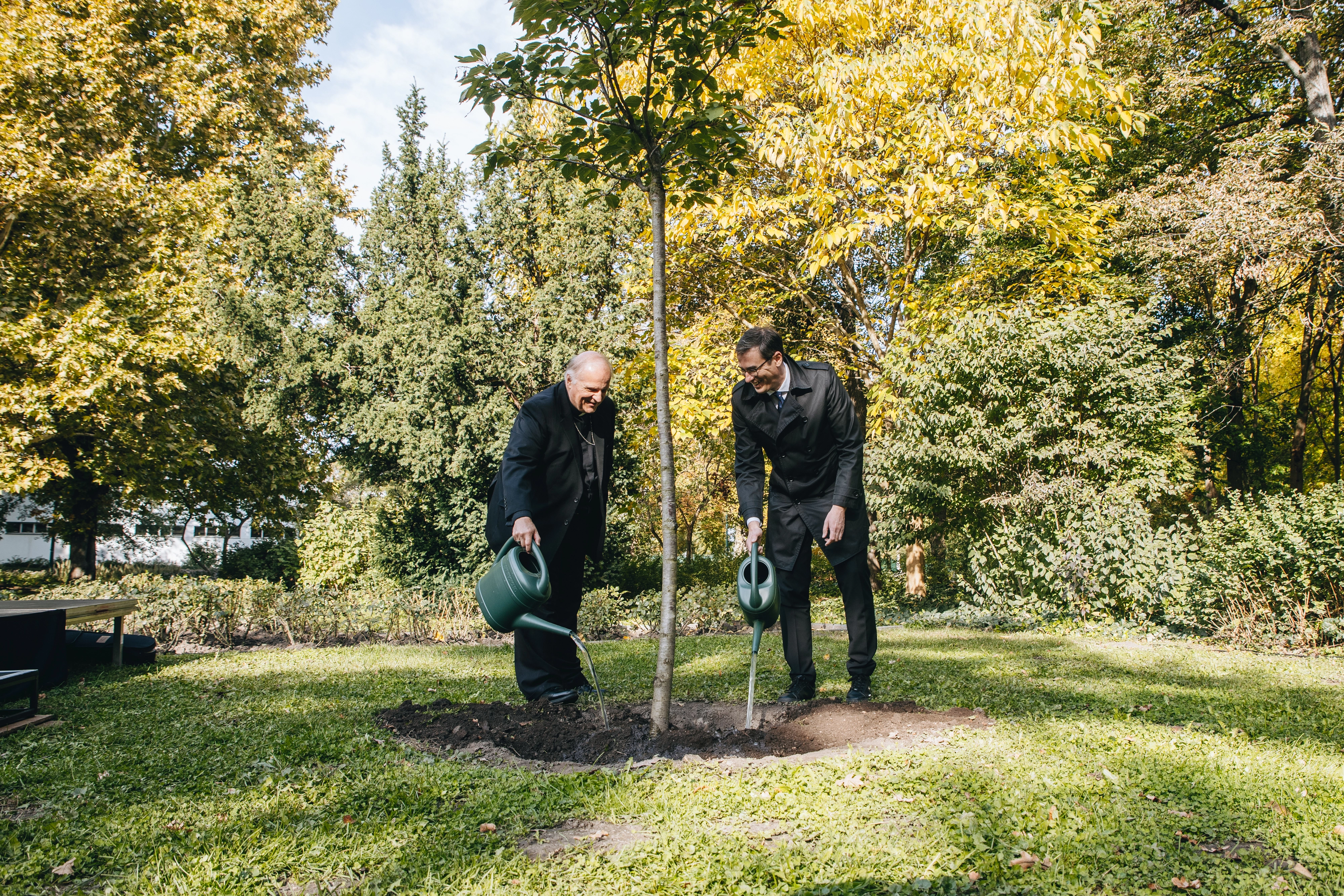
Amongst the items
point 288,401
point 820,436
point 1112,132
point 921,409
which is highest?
point 1112,132

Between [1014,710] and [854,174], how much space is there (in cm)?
806

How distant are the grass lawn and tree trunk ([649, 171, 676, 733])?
0.65m

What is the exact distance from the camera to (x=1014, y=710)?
3.89 metres

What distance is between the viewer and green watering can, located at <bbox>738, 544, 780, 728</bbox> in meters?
3.75

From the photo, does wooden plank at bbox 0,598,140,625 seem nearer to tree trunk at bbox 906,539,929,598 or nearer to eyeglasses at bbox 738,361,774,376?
eyeglasses at bbox 738,361,774,376

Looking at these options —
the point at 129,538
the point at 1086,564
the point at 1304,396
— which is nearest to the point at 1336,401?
the point at 1304,396

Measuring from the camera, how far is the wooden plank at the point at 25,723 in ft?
12.9

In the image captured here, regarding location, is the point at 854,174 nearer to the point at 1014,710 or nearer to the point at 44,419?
the point at 1014,710

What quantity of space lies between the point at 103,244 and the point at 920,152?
1271cm

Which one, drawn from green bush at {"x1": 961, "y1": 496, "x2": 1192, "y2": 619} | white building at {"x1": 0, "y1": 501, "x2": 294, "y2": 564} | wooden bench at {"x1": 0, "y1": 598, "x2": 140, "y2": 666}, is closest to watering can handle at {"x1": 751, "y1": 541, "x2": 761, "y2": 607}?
wooden bench at {"x1": 0, "y1": 598, "x2": 140, "y2": 666}

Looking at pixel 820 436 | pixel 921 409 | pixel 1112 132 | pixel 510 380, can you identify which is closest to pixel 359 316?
pixel 510 380

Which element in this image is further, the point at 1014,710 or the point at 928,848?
the point at 1014,710

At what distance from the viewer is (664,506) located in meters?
3.51

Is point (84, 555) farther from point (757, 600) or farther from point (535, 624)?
point (757, 600)
